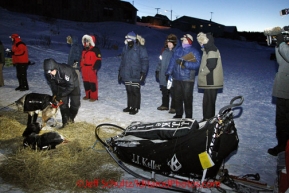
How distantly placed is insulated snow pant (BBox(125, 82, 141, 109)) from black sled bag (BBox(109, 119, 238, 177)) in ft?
10.3

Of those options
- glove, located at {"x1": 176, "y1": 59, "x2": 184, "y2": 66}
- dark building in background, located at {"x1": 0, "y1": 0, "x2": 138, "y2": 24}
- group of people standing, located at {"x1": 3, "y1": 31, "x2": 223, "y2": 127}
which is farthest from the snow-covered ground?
dark building in background, located at {"x1": 0, "y1": 0, "x2": 138, "y2": 24}

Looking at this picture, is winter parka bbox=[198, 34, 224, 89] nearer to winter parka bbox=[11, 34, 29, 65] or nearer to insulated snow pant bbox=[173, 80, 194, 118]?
insulated snow pant bbox=[173, 80, 194, 118]

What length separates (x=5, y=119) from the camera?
5352 millimetres

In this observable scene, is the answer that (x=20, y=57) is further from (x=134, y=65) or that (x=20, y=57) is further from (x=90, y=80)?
(x=134, y=65)

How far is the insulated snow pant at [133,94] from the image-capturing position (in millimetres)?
6430

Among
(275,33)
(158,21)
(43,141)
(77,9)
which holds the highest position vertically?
(158,21)

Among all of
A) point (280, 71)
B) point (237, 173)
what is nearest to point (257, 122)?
point (280, 71)

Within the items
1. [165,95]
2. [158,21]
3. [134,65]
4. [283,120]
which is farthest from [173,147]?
[158,21]

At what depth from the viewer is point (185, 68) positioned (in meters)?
5.52

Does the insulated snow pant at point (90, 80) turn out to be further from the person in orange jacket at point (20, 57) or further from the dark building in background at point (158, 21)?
the dark building in background at point (158, 21)

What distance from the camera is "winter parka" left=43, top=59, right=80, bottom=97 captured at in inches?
185

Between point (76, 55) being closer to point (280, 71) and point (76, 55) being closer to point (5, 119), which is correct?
point (5, 119)

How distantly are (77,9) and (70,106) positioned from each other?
32.8 meters

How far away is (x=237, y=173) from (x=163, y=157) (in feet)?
4.63
